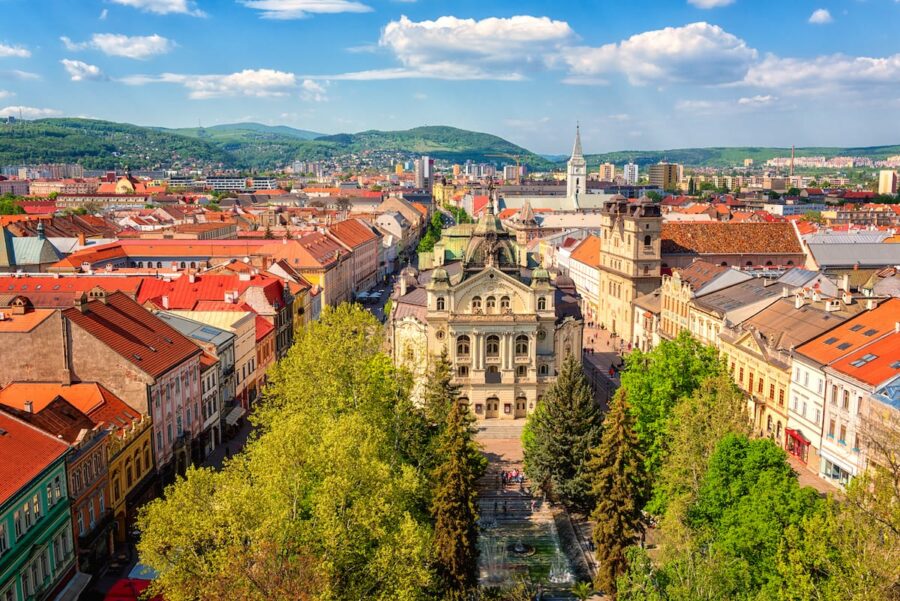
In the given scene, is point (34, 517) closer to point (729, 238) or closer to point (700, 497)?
point (700, 497)

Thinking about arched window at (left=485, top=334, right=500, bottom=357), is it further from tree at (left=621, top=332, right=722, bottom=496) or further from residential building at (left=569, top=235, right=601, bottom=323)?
residential building at (left=569, top=235, right=601, bottom=323)

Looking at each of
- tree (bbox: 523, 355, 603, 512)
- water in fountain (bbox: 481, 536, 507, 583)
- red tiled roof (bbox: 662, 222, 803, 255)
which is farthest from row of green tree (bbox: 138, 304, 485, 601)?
red tiled roof (bbox: 662, 222, 803, 255)

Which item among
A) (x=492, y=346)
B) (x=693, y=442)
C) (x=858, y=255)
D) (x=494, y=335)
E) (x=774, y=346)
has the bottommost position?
(x=492, y=346)

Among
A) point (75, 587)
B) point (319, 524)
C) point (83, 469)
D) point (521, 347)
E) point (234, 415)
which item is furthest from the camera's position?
point (521, 347)

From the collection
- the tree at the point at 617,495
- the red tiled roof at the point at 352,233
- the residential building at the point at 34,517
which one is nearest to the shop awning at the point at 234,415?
the residential building at the point at 34,517

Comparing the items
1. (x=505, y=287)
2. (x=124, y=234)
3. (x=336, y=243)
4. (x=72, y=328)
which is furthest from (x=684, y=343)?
(x=124, y=234)

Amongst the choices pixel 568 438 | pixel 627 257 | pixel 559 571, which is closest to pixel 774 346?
pixel 568 438

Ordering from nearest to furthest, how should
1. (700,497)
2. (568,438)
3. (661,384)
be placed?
(700,497)
(568,438)
(661,384)

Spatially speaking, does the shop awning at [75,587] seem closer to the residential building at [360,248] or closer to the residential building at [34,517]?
the residential building at [34,517]
